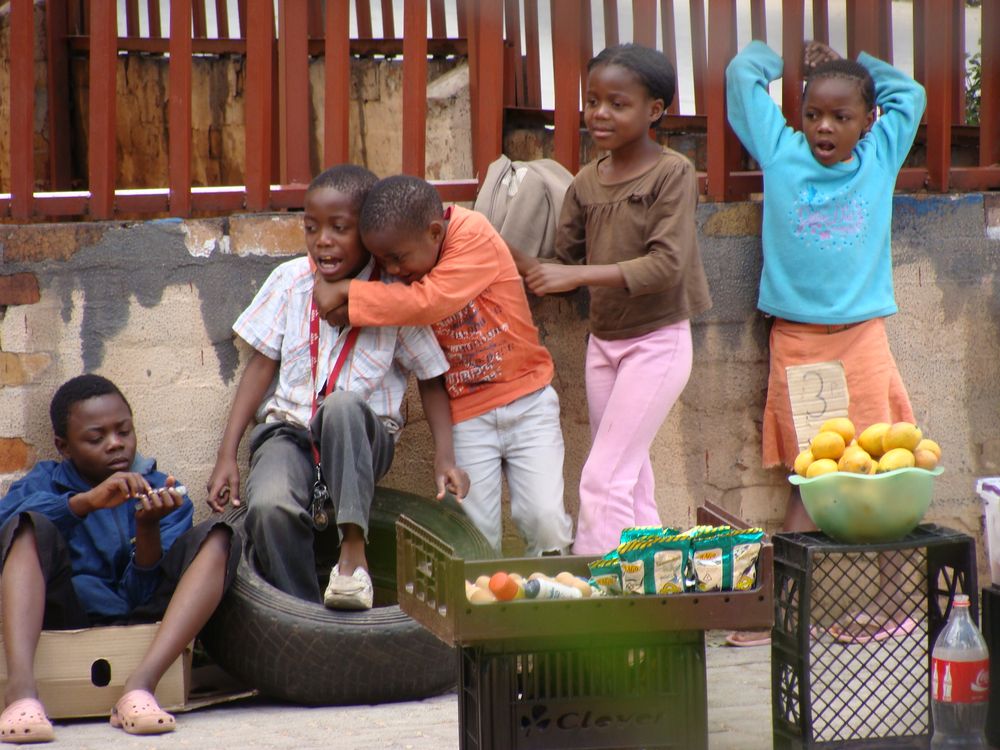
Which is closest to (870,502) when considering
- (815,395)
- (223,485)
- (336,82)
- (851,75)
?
(815,395)

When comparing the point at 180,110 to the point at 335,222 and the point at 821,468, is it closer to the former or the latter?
the point at 335,222

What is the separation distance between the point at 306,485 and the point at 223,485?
0.32 meters

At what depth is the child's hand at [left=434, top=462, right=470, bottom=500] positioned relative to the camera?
15.1ft

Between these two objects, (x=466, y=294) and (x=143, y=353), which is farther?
(x=143, y=353)

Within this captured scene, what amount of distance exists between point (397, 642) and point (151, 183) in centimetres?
445

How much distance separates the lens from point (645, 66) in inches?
Answer: 184

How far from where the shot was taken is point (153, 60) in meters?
7.91

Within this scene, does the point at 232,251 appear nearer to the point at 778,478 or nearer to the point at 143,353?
the point at 143,353

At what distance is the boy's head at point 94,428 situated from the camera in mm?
4453

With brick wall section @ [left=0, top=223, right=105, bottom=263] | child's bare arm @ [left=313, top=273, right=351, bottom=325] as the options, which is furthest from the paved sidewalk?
brick wall section @ [left=0, top=223, right=105, bottom=263]

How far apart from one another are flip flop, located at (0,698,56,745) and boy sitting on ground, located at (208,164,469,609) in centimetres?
82

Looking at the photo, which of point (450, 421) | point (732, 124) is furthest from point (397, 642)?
point (732, 124)

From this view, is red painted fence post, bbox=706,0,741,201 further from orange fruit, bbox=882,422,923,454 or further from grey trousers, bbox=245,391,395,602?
orange fruit, bbox=882,422,923,454

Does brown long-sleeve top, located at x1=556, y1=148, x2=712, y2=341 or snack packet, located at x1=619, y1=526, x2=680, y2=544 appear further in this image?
brown long-sleeve top, located at x1=556, y1=148, x2=712, y2=341
